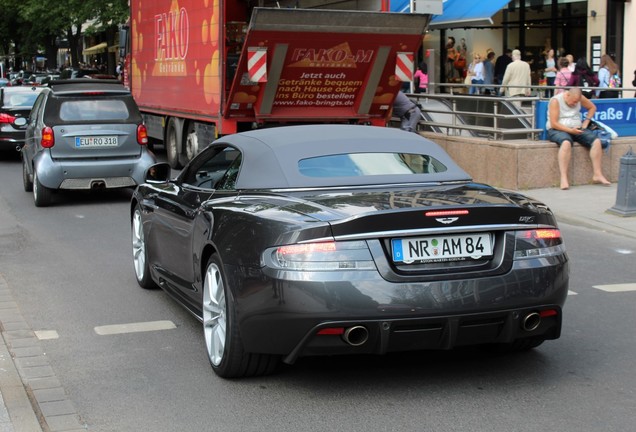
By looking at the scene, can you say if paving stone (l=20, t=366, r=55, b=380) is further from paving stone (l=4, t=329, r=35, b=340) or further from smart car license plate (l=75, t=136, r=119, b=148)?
smart car license plate (l=75, t=136, r=119, b=148)

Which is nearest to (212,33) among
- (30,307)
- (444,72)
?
(30,307)

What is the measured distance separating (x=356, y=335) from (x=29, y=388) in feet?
6.20

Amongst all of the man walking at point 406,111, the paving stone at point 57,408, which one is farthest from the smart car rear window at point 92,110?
the paving stone at point 57,408

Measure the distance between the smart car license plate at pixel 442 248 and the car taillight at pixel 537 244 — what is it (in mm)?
177

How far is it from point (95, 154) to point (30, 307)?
6.40m

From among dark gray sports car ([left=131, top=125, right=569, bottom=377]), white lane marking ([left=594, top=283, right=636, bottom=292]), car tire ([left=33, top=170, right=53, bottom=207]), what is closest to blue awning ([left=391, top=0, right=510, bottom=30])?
car tire ([left=33, top=170, right=53, bottom=207])

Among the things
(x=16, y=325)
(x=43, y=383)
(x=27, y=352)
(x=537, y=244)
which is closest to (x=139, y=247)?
(x=16, y=325)

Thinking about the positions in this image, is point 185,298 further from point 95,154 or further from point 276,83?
point 276,83

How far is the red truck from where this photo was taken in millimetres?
A: 14250

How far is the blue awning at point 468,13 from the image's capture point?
77.8 feet

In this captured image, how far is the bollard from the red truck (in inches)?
166

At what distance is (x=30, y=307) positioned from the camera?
304 inches

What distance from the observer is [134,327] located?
23.1ft

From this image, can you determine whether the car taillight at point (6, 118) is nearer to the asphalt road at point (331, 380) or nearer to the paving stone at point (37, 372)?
the asphalt road at point (331, 380)
